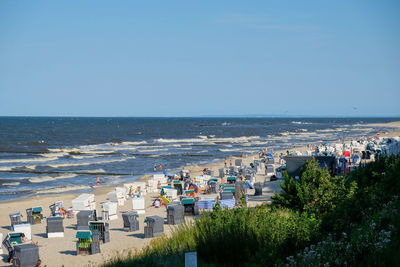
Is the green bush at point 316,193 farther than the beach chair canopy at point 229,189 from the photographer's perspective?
No

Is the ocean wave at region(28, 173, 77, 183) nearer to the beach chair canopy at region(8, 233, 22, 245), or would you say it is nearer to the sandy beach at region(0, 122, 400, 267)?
the sandy beach at region(0, 122, 400, 267)

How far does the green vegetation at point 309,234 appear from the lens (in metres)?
5.69

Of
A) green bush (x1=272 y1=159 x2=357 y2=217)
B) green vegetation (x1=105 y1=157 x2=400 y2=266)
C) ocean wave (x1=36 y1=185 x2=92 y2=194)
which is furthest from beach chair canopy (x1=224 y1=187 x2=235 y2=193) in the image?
ocean wave (x1=36 y1=185 x2=92 y2=194)

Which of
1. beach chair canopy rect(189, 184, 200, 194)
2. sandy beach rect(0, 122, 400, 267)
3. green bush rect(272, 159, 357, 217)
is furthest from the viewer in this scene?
beach chair canopy rect(189, 184, 200, 194)

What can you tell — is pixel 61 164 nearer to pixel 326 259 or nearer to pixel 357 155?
pixel 357 155

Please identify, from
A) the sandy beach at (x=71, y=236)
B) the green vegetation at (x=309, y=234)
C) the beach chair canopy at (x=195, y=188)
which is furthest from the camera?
the beach chair canopy at (x=195, y=188)

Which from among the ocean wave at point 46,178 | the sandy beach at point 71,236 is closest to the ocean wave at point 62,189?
the sandy beach at point 71,236

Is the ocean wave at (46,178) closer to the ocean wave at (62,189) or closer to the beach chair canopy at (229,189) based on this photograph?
the ocean wave at (62,189)

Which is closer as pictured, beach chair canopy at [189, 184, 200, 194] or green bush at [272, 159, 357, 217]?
green bush at [272, 159, 357, 217]

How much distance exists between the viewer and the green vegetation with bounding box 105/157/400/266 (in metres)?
5.69

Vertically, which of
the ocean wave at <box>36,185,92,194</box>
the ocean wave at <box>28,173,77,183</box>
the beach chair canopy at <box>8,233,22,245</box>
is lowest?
the ocean wave at <box>36,185,92,194</box>

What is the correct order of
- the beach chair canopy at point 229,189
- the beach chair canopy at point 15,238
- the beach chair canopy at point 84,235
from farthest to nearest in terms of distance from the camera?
the beach chair canopy at point 229,189, the beach chair canopy at point 15,238, the beach chair canopy at point 84,235

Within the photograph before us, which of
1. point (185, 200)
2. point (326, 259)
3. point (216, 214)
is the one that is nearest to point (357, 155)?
point (185, 200)

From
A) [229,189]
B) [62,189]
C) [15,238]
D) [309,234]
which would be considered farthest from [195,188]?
[309,234]
